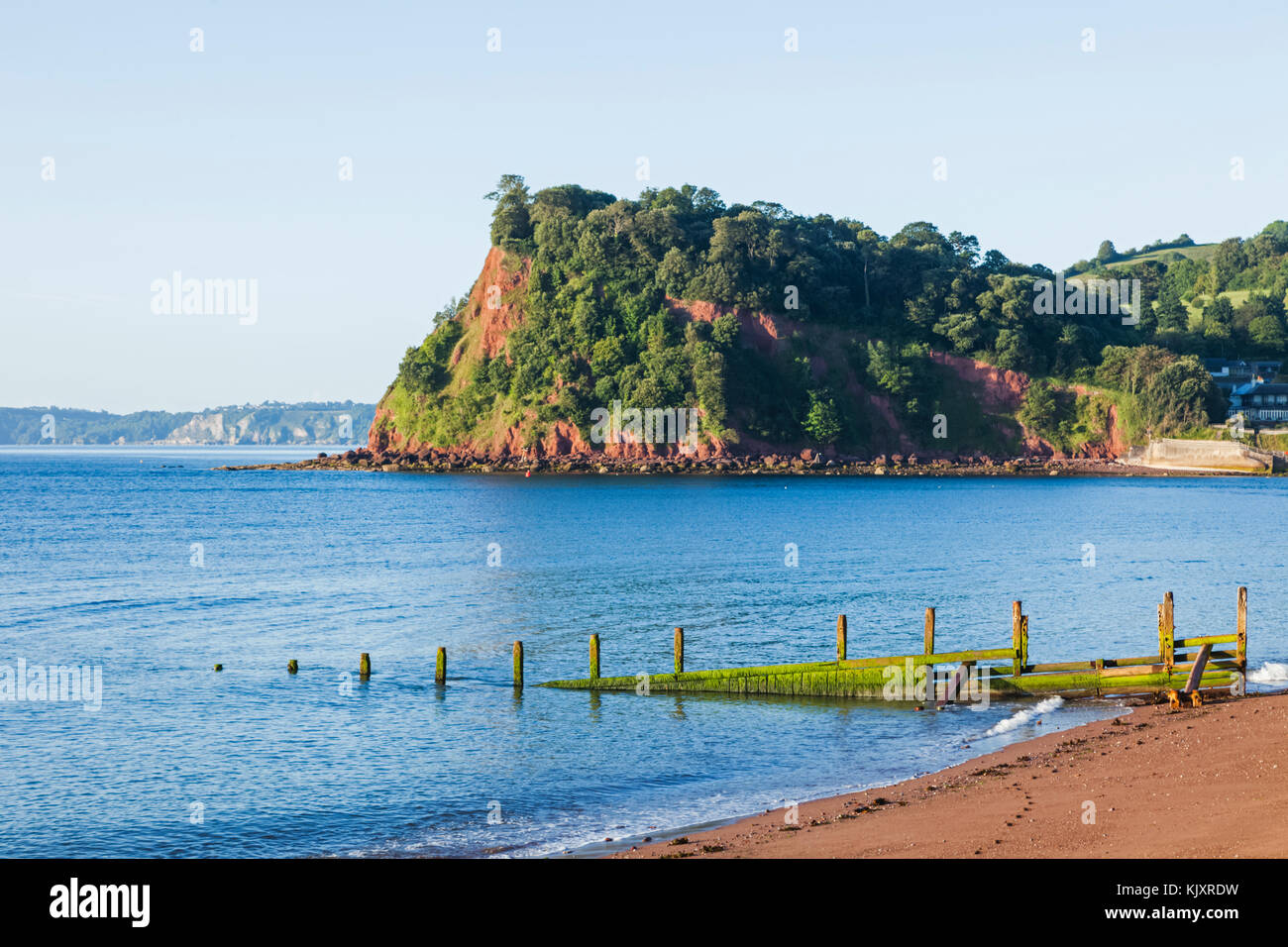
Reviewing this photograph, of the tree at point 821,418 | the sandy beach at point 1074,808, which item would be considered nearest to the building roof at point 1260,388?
the tree at point 821,418

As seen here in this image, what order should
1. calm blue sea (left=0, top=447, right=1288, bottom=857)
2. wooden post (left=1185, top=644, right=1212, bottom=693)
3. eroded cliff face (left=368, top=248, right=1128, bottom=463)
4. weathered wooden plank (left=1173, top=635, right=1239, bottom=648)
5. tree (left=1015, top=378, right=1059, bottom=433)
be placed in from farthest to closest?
eroded cliff face (left=368, top=248, right=1128, bottom=463), tree (left=1015, top=378, right=1059, bottom=433), weathered wooden plank (left=1173, top=635, right=1239, bottom=648), wooden post (left=1185, top=644, right=1212, bottom=693), calm blue sea (left=0, top=447, right=1288, bottom=857)

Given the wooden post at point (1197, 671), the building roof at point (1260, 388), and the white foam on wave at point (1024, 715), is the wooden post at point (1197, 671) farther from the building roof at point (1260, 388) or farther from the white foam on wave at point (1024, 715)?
the building roof at point (1260, 388)

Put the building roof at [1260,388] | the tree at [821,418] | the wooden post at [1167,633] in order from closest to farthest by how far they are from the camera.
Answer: the wooden post at [1167,633]
the tree at [821,418]
the building roof at [1260,388]

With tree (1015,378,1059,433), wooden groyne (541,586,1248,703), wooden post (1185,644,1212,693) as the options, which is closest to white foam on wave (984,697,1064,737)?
wooden groyne (541,586,1248,703)

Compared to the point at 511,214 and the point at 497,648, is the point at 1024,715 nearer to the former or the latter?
the point at 497,648

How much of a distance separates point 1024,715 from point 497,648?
55.5 feet

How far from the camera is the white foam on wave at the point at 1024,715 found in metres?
25.3

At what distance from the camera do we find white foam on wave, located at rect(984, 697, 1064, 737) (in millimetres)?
25328

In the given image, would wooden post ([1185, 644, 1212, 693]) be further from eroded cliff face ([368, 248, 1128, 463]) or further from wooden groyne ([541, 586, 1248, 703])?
eroded cliff face ([368, 248, 1128, 463])

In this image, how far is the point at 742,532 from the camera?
76312mm

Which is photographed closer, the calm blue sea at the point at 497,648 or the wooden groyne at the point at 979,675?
the calm blue sea at the point at 497,648

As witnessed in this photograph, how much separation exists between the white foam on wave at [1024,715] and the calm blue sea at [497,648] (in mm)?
399

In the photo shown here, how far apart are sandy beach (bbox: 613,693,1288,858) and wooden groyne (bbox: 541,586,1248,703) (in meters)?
4.47

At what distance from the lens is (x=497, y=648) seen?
118 ft
